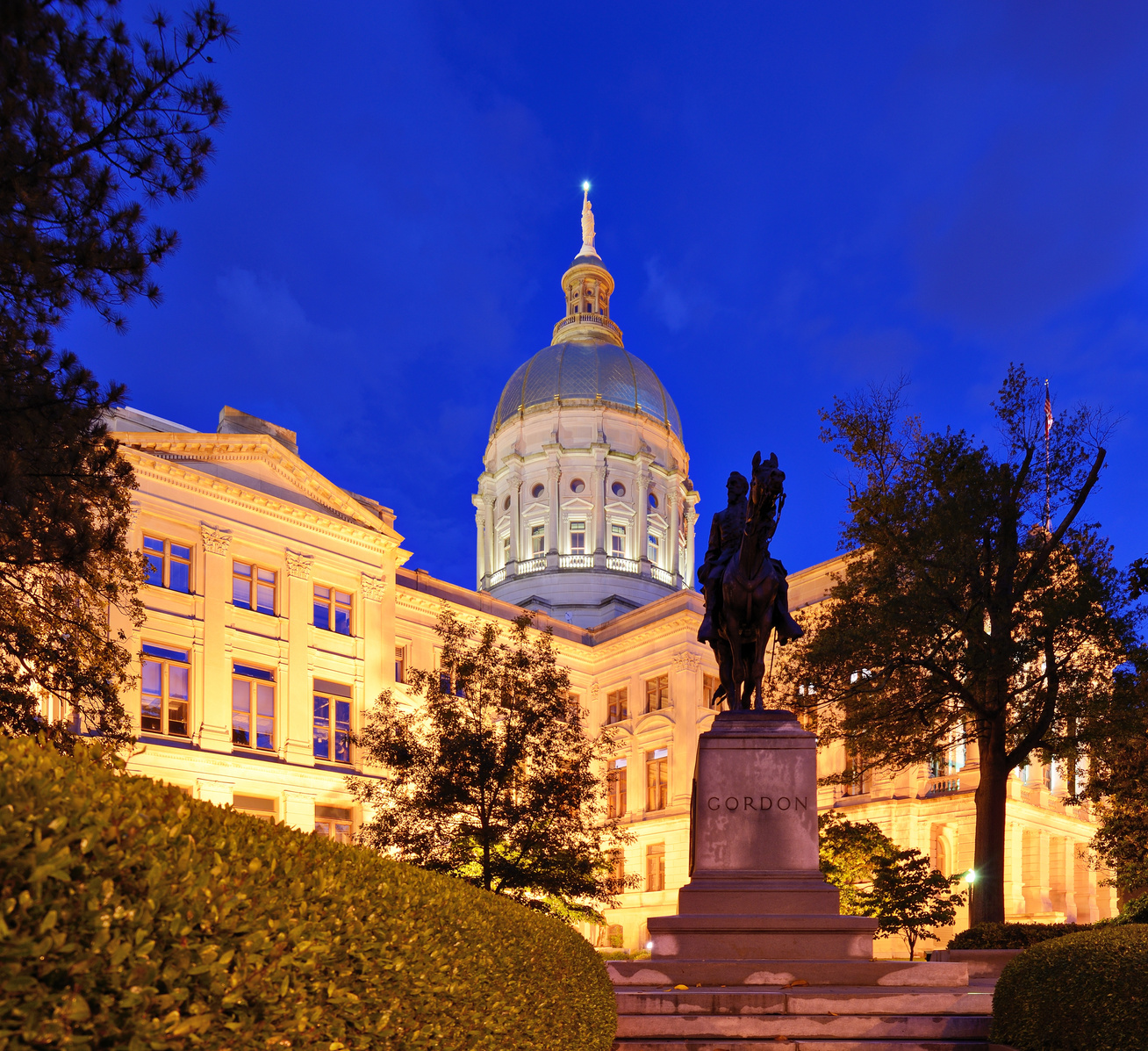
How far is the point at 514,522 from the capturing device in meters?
82.4

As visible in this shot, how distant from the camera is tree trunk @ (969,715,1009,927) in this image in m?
23.7

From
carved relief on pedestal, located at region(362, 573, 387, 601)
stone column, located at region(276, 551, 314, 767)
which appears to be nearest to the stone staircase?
stone column, located at region(276, 551, 314, 767)

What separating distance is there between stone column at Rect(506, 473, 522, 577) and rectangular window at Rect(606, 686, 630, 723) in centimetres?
1921

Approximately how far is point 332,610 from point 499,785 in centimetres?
2442

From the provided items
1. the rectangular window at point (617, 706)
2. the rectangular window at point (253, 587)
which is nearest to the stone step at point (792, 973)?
the rectangular window at point (253, 587)

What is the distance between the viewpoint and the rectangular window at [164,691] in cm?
4038

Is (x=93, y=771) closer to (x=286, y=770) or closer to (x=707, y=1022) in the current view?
(x=707, y=1022)

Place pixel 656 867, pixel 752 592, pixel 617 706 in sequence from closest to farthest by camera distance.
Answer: pixel 752 592
pixel 656 867
pixel 617 706

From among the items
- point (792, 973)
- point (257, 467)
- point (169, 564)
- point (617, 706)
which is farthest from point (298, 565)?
point (792, 973)

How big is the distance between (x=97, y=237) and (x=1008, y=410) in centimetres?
2192

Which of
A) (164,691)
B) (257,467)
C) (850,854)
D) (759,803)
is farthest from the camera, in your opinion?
(257,467)

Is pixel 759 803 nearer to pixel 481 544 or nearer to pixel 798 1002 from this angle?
pixel 798 1002

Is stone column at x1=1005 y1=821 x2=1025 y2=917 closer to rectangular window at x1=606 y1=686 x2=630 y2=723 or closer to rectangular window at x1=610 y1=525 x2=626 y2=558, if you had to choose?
rectangular window at x1=606 y1=686 x2=630 y2=723

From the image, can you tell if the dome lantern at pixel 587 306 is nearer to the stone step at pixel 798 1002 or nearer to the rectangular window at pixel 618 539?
the rectangular window at pixel 618 539
